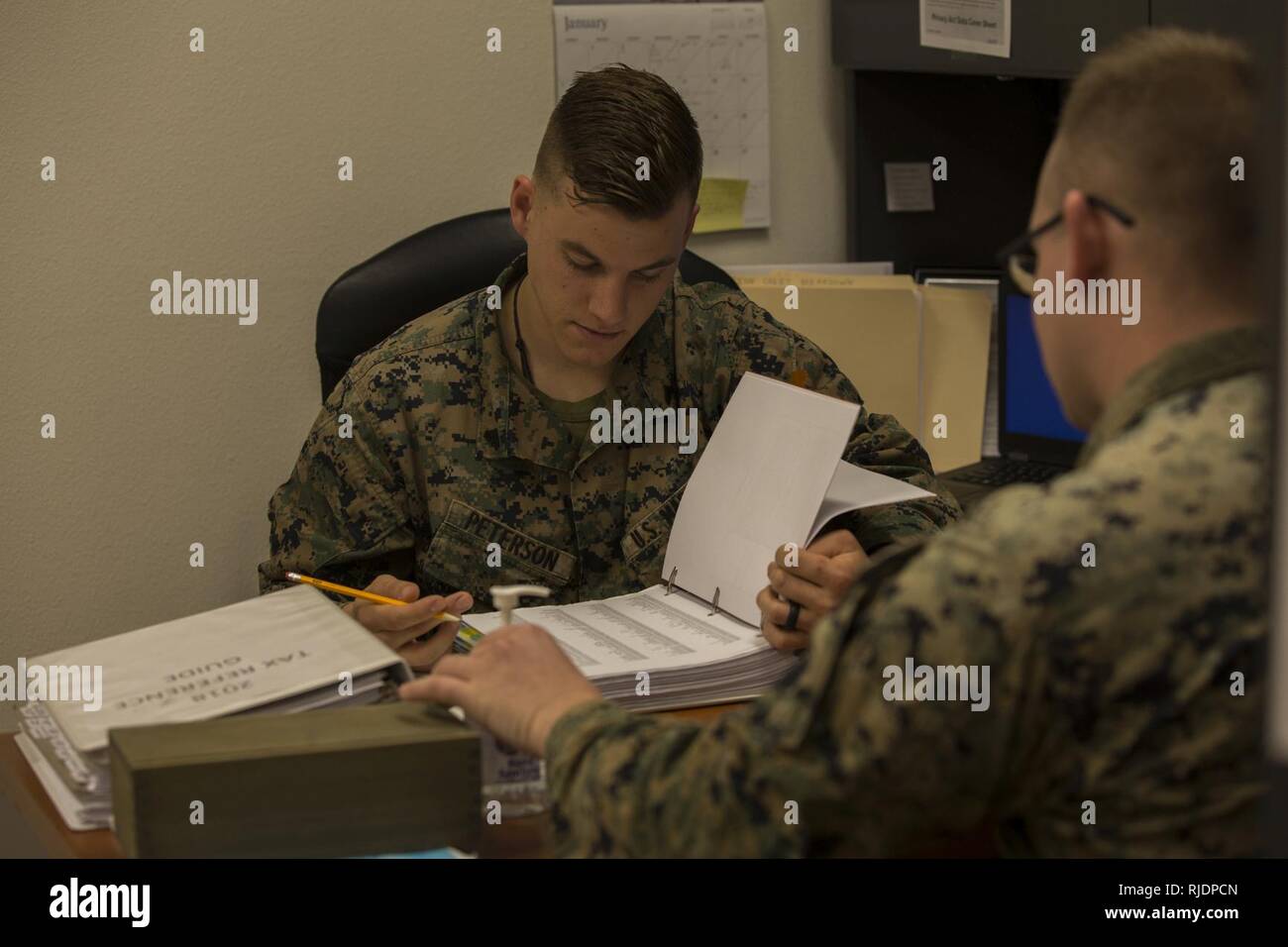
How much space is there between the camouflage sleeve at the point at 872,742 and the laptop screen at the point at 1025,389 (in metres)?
1.39

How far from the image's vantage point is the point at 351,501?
4.96 ft

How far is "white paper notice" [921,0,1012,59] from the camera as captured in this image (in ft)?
6.11

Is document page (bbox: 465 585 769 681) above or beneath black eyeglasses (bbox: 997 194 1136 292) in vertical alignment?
beneath

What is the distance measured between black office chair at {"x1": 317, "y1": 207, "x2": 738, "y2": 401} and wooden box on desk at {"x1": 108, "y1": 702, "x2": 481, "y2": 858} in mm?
844

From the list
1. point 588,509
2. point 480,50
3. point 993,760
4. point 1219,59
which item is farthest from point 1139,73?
point 480,50

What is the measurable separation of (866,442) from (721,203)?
2.61 feet

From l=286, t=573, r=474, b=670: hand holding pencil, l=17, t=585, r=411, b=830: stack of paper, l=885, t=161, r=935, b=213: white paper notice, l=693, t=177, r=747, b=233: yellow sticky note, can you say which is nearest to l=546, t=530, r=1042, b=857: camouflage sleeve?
l=17, t=585, r=411, b=830: stack of paper

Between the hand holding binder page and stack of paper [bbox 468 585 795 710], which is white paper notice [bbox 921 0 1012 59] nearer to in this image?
the hand holding binder page

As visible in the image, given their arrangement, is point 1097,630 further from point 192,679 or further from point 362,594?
Result: point 362,594

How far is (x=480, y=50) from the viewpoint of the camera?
206 centimetres

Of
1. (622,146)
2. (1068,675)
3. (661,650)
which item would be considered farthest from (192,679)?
(622,146)

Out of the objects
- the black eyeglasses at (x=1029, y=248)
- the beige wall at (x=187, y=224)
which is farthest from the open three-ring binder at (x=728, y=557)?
the beige wall at (x=187, y=224)

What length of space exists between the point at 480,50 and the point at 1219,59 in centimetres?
148

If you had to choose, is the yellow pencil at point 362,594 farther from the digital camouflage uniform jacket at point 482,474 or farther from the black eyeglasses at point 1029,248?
the black eyeglasses at point 1029,248
